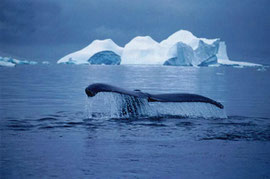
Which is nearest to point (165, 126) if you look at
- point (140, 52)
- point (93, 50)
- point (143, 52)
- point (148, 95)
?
point (148, 95)

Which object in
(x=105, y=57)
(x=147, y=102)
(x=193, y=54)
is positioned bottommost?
(x=147, y=102)

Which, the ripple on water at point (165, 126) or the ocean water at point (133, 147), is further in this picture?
the ripple on water at point (165, 126)

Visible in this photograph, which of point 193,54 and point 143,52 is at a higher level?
→ point 143,52

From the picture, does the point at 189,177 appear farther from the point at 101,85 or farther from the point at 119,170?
the point at 101,85

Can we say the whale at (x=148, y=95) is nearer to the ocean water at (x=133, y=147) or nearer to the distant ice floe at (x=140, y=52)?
the ocean water at (x=133, y=147)

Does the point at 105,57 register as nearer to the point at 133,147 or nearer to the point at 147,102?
the point at 147,102

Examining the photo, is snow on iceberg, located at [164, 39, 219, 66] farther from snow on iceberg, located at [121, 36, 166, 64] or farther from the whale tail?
the whale tail

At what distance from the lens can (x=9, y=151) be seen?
17.9 ft

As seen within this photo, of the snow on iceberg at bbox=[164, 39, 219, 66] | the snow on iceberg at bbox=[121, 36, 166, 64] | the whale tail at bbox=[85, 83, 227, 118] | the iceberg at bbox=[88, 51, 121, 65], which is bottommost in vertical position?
the whale tail at bbox=[85, 83, 227, 118]

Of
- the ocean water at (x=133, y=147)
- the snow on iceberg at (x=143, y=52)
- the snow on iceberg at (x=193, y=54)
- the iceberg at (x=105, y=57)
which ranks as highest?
the snow on iceberg at (x=143, y=52)

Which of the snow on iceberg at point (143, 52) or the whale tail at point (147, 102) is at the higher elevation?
the snow on iceberg at point (143, 52)

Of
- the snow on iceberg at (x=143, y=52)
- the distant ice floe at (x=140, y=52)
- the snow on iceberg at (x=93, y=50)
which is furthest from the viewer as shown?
the snow on iceberg at (x=93, y=50)

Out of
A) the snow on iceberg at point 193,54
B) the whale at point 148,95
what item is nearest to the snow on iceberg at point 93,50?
the snow on iceberg at point 193,54

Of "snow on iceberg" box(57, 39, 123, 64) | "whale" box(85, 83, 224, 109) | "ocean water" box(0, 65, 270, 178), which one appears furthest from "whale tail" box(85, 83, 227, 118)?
"snow on iceberg" box(57, 39, 123, 64)
